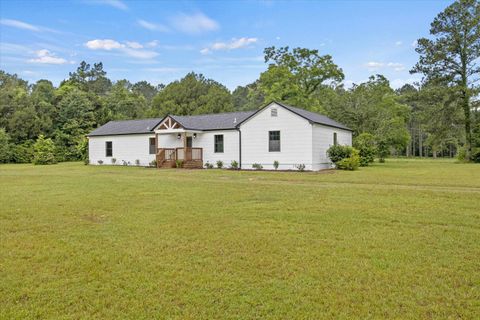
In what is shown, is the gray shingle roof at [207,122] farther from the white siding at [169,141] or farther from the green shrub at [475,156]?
the green shrub at [475,156]

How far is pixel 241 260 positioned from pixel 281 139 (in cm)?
1724

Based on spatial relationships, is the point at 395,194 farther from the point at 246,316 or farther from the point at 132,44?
the point at 132,44

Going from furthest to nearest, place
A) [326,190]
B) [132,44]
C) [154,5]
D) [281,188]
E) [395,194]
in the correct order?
1. [132,44]
2. [154,5]
3. [281,188]
4. [326,190]
5. [395,194]

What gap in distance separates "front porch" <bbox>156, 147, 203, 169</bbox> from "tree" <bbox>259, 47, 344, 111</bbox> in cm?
1484

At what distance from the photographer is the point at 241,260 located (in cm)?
479

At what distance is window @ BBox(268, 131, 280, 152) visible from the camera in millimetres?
21859

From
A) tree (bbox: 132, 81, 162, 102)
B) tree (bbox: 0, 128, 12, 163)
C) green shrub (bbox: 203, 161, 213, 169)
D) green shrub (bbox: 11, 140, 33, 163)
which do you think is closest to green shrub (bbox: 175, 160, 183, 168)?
green shrub (bbox: 203, 161, 213, 169)

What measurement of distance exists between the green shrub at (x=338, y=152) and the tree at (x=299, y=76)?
15.3 m

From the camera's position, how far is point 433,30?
3250 centimetres

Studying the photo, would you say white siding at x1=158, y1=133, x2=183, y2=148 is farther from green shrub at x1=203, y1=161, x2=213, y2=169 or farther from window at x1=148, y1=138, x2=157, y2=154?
green shrub at x1=203, y1=161, x2=213, y2=169

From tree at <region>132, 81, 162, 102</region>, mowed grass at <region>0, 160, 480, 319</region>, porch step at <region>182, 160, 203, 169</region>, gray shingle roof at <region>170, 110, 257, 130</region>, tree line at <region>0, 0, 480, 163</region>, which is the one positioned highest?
tree at <region>132, 81, 162, 102</region>

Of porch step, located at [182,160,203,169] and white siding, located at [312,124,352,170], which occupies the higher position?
white siding, located at [312,124,352,170]

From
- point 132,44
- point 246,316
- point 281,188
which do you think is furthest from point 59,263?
point 132,44

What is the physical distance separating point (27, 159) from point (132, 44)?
16424 millimetres
